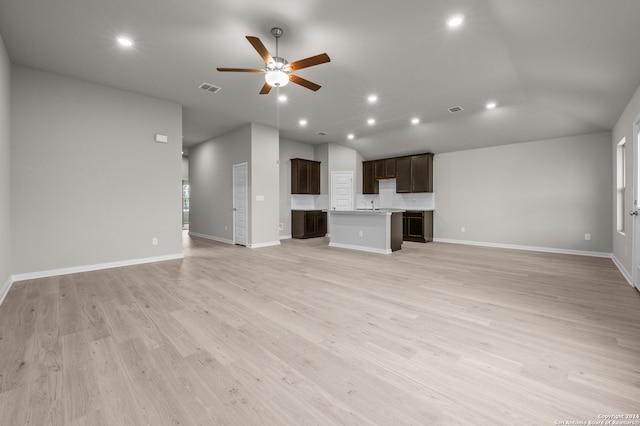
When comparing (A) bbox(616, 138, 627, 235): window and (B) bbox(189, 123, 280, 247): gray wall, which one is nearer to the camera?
(A) bbox(616, 138, 627, 235): window

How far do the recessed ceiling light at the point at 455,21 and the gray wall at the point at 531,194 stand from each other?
16.0ft

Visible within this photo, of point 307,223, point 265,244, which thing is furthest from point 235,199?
point 307,223

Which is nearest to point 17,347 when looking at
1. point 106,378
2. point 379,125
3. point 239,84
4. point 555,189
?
point 106,378

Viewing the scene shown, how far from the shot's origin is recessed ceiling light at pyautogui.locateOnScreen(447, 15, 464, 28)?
2.88 meters

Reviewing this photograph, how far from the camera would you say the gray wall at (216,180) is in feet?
23.6

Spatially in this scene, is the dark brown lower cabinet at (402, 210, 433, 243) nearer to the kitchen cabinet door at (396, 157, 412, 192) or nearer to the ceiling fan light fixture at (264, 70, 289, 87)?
the kitchen cabinet door at (396, 157, 412, 192)

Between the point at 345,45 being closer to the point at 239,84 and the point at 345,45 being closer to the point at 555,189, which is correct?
the point at 239,84

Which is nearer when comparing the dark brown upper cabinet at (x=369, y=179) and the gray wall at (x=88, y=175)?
the gray wall at (x=88, y=175)

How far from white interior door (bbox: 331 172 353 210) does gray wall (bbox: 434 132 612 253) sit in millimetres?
2595

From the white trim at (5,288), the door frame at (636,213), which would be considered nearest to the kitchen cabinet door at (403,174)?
the door frame at (636,213)

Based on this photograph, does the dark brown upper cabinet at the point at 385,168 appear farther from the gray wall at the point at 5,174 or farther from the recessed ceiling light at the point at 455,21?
the gray wall at the point at 5,174

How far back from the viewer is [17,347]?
6.74 feet

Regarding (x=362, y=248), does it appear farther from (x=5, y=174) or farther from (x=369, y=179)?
(x=5, y=174)

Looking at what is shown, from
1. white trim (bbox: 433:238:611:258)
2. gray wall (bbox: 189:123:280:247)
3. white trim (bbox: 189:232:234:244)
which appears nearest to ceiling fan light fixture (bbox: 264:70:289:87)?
gray wall (bbox: 189:123:280:247)
